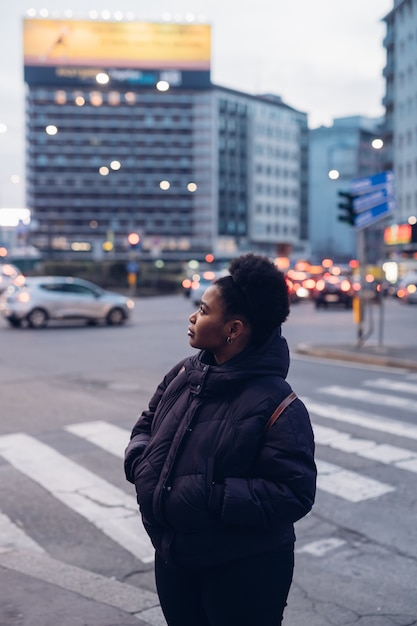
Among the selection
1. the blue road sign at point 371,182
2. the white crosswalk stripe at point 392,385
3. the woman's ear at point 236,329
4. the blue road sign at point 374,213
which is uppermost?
the blue road sign at point 371,182

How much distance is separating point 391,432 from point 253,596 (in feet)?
23.7

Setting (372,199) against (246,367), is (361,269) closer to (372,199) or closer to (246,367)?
(372,199)

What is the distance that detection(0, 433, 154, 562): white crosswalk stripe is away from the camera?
6.07m

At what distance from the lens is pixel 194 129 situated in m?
125

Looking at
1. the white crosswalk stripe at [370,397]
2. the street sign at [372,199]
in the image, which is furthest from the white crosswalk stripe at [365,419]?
the street sign at [372,199]

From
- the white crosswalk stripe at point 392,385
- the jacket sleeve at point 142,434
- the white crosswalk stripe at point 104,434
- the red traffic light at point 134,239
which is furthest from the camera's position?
the red traffic light at point 134,239

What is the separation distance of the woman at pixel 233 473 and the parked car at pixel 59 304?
23.9 m

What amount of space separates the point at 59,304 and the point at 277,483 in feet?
79.4

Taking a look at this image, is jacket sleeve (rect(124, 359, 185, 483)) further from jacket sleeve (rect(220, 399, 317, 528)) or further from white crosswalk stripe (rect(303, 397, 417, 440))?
white crosswalk stripe (rect(303, 397, 417, 440))

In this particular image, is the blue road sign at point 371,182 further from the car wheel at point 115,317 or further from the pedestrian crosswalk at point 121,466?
the car wheel at point 115,317

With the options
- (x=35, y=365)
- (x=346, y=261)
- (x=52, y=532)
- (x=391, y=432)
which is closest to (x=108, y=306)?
(x=35, y=365)

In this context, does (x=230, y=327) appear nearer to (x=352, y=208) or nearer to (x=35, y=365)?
(x=35, y=365)

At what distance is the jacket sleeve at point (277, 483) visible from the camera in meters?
2.56

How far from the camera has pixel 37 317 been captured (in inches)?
1030
